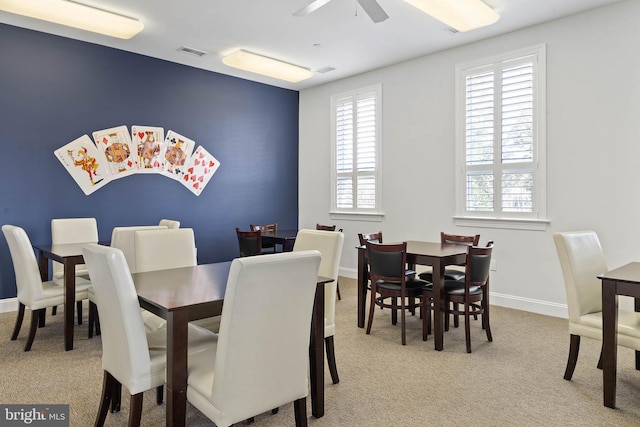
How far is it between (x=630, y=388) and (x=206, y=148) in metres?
5.12

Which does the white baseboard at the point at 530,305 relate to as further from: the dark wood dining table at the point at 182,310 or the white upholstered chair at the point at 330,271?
the dark wood dining table at the point at 182,310

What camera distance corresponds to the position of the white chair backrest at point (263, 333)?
5.36ft

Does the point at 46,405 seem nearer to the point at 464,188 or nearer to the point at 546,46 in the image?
the point at 464,188

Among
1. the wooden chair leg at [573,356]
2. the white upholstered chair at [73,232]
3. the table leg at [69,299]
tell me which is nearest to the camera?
the wooden chair leg at [573,356]

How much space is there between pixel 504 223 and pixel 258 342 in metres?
3.65

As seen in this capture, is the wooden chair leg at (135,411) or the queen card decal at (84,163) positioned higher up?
the queen card decal at (84,163)

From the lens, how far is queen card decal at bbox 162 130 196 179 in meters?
5.51

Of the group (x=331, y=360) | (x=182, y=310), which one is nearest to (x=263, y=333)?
(x=182, y=310)

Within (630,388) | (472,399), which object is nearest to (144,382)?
(472,399)

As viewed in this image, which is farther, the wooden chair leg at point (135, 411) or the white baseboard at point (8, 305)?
the white baseboard at point (8, 305)

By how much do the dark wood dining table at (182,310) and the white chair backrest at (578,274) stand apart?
1.54 meters

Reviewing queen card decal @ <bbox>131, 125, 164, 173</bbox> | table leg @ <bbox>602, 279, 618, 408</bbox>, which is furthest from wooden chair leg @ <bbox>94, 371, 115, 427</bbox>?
queen card decal @ <bbox>131, 125, 164, 173</bbox>

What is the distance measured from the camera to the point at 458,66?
495cm

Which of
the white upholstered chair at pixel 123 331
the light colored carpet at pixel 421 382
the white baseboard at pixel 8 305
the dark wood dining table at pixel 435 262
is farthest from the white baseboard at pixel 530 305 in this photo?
the white baseboard at pixel 8 305
